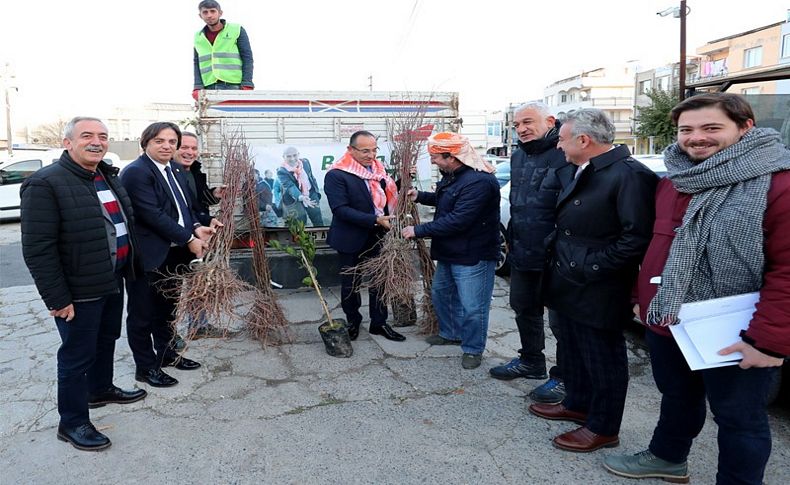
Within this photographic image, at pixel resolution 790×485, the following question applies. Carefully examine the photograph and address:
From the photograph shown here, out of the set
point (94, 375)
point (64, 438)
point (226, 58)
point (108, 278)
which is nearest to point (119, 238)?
point (108, 278)

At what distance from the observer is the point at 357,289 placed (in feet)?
13.9

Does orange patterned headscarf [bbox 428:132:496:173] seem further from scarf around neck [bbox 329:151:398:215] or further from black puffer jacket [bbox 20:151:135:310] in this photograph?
black puffer jacket [bbox 20:151:135:310]

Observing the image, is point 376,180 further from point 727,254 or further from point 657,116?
point 657,116

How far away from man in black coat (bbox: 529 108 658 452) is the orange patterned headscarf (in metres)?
0.99

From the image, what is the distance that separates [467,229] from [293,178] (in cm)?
236

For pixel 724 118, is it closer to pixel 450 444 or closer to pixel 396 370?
pixel 450 444

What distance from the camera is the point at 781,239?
180 cm

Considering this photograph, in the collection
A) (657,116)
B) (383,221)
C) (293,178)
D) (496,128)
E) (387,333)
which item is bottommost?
(387,333)

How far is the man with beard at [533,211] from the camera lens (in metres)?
3.17

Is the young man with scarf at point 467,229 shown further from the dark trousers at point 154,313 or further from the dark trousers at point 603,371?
the dark trousers at point 154,313

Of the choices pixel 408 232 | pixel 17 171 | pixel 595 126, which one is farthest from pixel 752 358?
pixel 17 171

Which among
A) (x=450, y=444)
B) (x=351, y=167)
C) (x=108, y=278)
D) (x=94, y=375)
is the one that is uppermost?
(x=351, y=167)

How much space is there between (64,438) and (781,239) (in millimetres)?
3324

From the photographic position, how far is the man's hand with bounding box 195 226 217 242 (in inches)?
145
